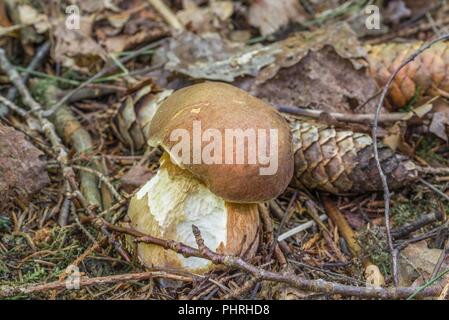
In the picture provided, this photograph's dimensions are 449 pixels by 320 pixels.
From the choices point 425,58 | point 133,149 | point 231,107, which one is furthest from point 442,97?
point 133,149

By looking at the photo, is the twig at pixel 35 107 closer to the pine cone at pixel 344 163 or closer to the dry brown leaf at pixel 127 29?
the dry brown leaf at pixel 127 29

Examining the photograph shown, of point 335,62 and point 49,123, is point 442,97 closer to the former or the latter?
point 335,62

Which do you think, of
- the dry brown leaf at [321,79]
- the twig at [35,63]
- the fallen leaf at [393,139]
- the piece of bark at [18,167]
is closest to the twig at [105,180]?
the piece of bark at [18,167]

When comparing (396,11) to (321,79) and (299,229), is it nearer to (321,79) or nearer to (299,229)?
(321,79)

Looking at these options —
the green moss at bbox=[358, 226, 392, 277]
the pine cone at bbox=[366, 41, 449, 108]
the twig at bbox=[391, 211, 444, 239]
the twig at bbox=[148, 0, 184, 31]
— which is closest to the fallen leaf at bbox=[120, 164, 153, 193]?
the green moss at bbox=[358, 226, 392, 277]

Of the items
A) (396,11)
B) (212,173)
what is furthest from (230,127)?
(396,11)
